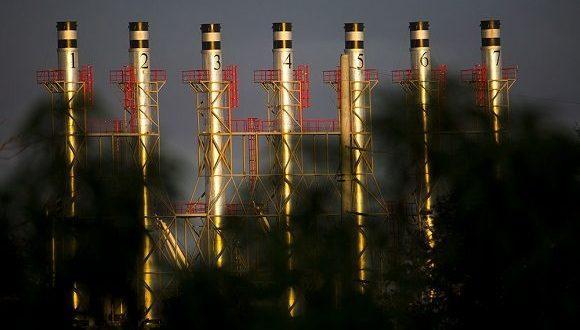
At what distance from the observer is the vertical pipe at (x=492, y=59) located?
55.4m

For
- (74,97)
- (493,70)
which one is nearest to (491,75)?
(493,70)

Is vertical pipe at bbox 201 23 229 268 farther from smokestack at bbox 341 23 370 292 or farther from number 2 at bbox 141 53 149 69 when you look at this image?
smokestack at bbox 341 23 370 292

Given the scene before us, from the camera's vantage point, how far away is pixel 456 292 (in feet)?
114

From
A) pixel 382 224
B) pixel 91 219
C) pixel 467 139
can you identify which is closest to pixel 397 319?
pixel 467 139

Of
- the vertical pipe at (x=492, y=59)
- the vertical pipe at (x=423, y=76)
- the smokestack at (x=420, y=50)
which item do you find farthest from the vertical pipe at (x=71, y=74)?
the vertical pipe at (x=492, y=59)

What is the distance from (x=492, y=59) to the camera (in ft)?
185

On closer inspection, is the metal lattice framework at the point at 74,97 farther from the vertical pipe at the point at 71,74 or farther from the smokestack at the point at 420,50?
the smokestack at the point at 420,50

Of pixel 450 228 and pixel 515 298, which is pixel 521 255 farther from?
pixel 450 228

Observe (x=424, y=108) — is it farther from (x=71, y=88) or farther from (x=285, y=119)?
Result: (x=71, y=88)

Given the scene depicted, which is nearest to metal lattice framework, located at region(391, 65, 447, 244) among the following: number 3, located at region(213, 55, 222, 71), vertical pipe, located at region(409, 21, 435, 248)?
vertical pipe, located at region(409, 21, 435, 248)

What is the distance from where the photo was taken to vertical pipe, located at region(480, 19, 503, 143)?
55438 millimetres

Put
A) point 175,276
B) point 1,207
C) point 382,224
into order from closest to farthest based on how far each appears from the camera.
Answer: point 1,207
point 175,276
point 382,224

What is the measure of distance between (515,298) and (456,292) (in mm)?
2861

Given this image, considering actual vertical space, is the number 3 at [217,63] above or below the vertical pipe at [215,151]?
above
